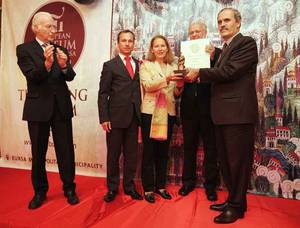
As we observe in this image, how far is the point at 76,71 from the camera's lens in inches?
144

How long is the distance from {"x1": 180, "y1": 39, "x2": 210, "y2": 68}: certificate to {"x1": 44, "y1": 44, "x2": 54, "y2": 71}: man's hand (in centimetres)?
104

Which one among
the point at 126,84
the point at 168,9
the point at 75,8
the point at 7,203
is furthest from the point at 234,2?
the point at 7,203

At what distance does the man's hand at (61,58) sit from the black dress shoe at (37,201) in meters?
1.11

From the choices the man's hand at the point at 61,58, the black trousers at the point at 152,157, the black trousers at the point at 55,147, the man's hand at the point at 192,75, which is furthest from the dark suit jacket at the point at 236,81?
the black trousers at the point at 55,147

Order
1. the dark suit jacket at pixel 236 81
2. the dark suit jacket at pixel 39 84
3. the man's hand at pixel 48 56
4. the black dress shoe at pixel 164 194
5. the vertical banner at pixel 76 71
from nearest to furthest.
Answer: the dark suit jacket at pixel 236 81 → the man's hand at pixel 48 56 → the dark suit jacket at pixel 39 84 → the black dress shoe at pixel 164 194 → the vertical banner at pixel 76 71

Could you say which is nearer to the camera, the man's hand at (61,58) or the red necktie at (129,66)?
the man's hand at (61,58)

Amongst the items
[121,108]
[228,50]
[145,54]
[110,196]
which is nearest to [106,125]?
[121,108]

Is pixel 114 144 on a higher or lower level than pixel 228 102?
lower

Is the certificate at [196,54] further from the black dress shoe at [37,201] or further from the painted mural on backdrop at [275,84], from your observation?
the black dress shoe at [37,201]

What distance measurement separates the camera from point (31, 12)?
3797 millimetres

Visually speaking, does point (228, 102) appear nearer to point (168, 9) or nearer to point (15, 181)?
point (168, 9)

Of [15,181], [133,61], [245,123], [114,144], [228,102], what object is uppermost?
[133,61]

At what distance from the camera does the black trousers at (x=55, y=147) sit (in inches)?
98.7

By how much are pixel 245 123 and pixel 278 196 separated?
1.18 meters
